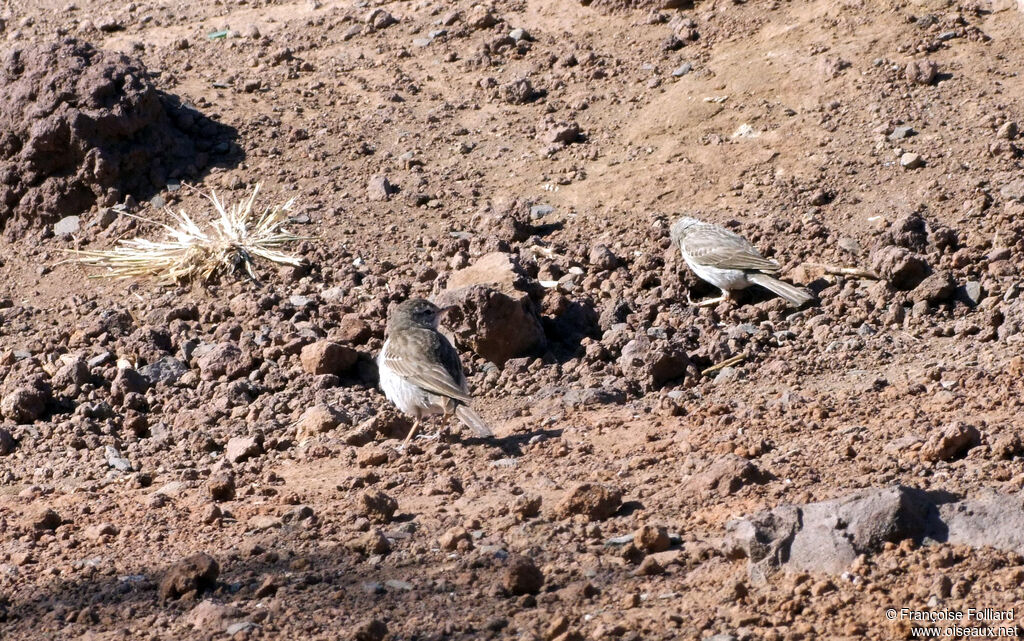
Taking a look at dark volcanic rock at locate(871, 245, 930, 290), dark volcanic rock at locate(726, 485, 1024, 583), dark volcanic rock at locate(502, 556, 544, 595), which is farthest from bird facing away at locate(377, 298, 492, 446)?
dark volcanic rock at locate(871, 245, 930, 290)

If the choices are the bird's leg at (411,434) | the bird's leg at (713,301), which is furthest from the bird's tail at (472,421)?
the bird's leg at (713,301)

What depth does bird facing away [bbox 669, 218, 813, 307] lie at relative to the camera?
8.83 metres

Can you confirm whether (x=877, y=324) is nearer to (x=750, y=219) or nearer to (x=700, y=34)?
(x=750, y=219)

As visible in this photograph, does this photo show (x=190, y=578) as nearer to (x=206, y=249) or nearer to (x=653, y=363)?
(x=653, y=363)

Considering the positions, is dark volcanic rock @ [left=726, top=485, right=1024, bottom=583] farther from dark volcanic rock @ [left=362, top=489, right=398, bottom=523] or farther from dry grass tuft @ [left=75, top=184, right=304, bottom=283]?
dry grass tuft @ [left=75, top=184, right=304, bottom=283]

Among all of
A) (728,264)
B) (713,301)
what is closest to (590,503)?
(728,264)

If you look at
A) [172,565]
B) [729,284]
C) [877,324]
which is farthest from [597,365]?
[172,565]

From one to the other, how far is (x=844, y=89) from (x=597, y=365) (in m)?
4.35

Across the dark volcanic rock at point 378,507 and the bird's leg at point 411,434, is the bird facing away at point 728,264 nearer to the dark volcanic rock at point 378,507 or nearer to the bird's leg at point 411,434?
the bird's leg at point 411,434

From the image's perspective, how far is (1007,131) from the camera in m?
10.2

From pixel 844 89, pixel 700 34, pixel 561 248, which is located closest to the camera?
pixel 561 248

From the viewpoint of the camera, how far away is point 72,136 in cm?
1119

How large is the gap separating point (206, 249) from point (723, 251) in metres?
4.13

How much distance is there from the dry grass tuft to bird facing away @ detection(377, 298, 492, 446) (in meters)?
2.29
